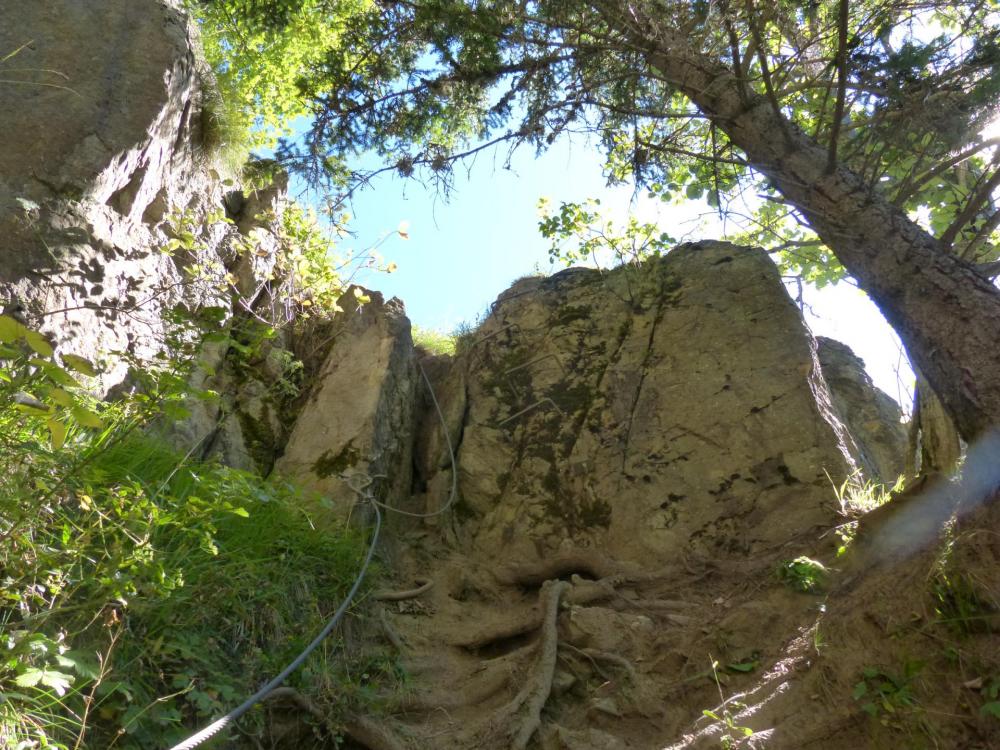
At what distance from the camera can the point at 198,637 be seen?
114 inches

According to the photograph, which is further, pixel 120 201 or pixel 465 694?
pixel 120 201

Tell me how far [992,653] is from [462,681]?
2.45 m

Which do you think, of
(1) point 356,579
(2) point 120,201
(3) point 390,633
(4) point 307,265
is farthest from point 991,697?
(2) point 120,201

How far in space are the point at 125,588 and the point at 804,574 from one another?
10.4ft

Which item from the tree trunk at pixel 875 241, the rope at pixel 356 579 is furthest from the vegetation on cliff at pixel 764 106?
the rope at pixel 356 579

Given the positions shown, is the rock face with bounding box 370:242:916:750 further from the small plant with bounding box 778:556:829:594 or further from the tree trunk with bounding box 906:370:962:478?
the tree trunk with bounding box 906:370:962:478

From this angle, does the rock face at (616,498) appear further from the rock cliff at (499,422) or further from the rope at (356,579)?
the rope at (356,579)

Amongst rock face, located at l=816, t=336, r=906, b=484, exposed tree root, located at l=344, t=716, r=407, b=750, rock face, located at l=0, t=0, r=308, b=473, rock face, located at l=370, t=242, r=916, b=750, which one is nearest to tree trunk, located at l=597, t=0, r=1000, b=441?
rock face, located at l=370, t=242, r=916, b=750

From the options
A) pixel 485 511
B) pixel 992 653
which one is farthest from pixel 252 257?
pixel 992 653

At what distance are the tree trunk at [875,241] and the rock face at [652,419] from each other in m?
1.43

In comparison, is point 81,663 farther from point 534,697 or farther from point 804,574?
point 804,574

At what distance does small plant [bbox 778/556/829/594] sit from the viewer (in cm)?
368

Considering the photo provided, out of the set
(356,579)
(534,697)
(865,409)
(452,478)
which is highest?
(452,478)

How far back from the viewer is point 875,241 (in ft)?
12.1
